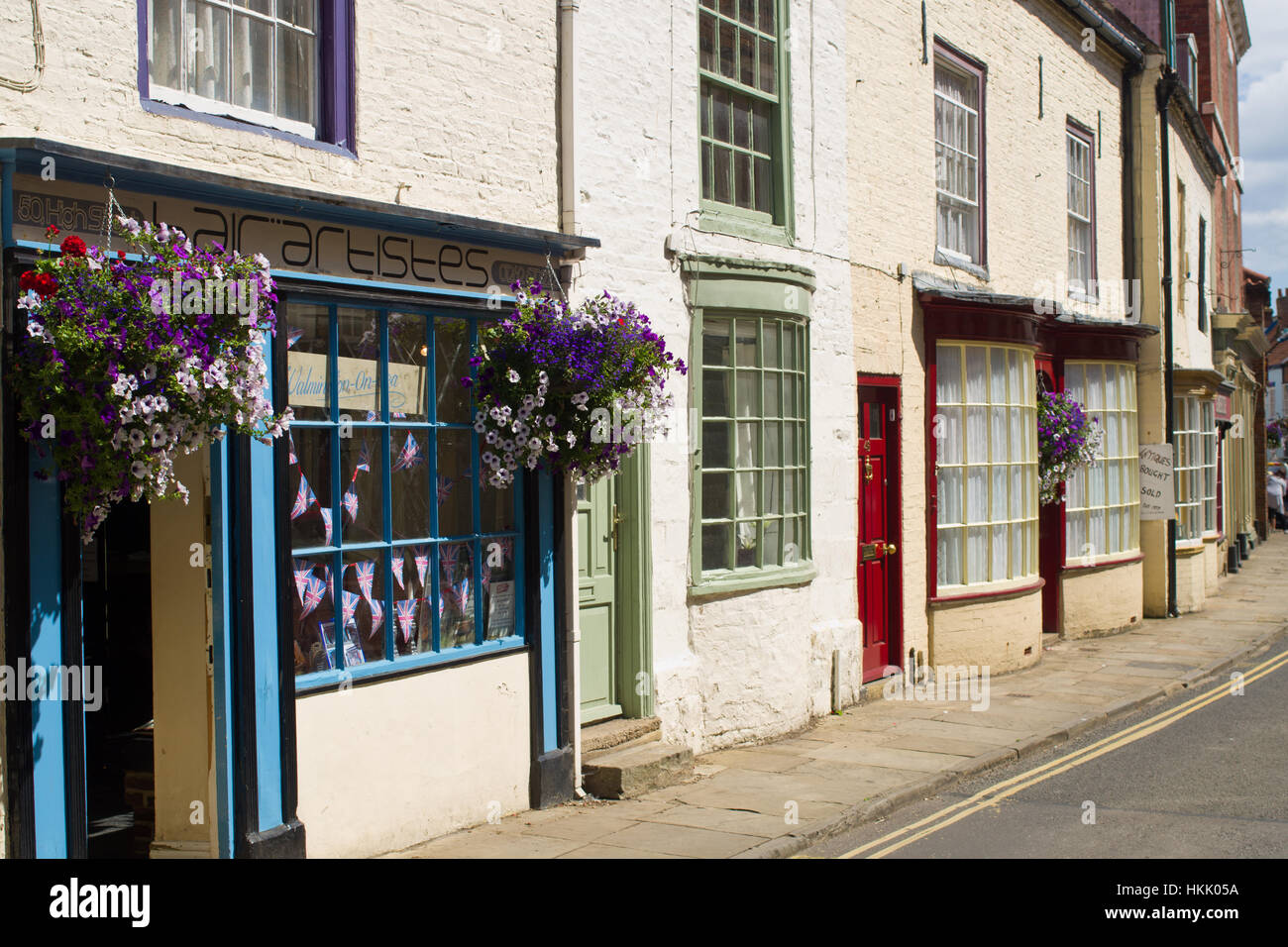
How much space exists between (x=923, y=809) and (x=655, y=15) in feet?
19.0

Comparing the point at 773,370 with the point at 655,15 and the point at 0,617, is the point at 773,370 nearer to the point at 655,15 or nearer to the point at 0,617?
the point at 655,15

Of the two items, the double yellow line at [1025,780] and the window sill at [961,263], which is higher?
the window sill at [961,263]

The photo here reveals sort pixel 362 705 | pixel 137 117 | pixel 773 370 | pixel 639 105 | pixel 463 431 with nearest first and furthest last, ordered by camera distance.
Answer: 1. pixel 137 117
2. pixel 362 705
3. pixel 463 431
4. pixel 639 105
5. pixel 773 370

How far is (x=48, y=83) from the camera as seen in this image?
5.29 meters

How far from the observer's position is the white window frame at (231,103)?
231 inches

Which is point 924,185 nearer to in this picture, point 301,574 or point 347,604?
point 347,604

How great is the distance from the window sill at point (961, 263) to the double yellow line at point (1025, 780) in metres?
4.89

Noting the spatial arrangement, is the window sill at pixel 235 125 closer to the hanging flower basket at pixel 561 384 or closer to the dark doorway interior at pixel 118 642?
the hanging flower basket at pixel 561 384

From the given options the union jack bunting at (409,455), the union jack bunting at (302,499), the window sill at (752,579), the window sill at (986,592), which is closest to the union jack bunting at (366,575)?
the union jack bunting at (302,499)

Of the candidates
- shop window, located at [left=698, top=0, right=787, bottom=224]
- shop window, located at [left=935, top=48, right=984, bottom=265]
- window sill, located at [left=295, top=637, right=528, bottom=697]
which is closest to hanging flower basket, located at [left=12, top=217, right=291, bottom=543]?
window sill, located at [left=295, top=637, right=528, bottom=697]

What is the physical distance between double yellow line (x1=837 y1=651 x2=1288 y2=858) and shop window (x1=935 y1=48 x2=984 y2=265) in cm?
502

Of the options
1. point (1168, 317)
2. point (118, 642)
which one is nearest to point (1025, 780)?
point (118, 642)

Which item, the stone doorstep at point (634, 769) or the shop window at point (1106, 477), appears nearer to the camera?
the stone doorstep at point (634, 769)
